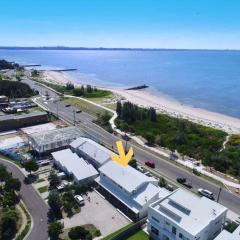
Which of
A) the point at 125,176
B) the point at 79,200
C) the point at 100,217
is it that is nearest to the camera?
the point at 100,217

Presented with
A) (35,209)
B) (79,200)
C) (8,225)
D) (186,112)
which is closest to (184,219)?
(79,200)

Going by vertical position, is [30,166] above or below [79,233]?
above

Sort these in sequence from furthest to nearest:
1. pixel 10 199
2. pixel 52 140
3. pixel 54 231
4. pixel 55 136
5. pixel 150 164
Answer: pixel 55 136
pixel 52 140
pixel 150 164
pixel 10 199
pixel 54 231

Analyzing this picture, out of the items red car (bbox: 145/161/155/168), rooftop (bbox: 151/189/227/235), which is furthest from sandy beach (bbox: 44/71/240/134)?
rooftop (bbox: 151/189/227/235)

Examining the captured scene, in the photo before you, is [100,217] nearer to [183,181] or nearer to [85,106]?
[183,181]

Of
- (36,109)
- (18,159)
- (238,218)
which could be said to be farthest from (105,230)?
(36,109)

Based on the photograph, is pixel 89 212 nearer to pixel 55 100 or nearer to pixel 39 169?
pixel 39 169

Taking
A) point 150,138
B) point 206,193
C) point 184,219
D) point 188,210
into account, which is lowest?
point 206,193
